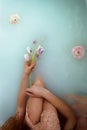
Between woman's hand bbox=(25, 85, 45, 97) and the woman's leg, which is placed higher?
woman's hand bbox=(25, 85, 45, 97)

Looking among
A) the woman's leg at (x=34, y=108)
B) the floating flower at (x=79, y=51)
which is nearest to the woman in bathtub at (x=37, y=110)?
the woman's leg at (x=34, y=108)

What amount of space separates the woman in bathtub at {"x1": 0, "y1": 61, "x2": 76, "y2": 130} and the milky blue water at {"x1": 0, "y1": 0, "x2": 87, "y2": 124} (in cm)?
4

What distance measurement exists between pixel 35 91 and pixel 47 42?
267 mm

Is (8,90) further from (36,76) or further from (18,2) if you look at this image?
(18,2)

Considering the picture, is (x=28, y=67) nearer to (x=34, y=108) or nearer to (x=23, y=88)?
(x=23, y=88)

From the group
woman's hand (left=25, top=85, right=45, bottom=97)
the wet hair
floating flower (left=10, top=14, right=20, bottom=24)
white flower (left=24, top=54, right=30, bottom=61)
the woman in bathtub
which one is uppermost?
floating flower (left=10, top=14, right=20, bottom=24)

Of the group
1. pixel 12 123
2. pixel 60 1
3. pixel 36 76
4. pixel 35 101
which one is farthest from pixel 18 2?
pixel 12 123

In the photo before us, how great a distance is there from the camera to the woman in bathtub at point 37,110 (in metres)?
1.34

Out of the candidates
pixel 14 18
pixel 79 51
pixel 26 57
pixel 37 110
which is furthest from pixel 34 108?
pixel 14 18

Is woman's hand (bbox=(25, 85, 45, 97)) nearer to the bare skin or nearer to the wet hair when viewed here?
the bare skin

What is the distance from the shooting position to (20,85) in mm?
1420

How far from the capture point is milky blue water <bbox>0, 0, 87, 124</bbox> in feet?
4.50

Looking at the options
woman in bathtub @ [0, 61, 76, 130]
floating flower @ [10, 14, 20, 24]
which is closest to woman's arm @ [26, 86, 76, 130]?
woman in bathtub @ [0, 61, 76, 130]

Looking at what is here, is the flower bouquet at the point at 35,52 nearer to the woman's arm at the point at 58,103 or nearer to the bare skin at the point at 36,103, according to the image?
the bare skin at the point at 36,103
